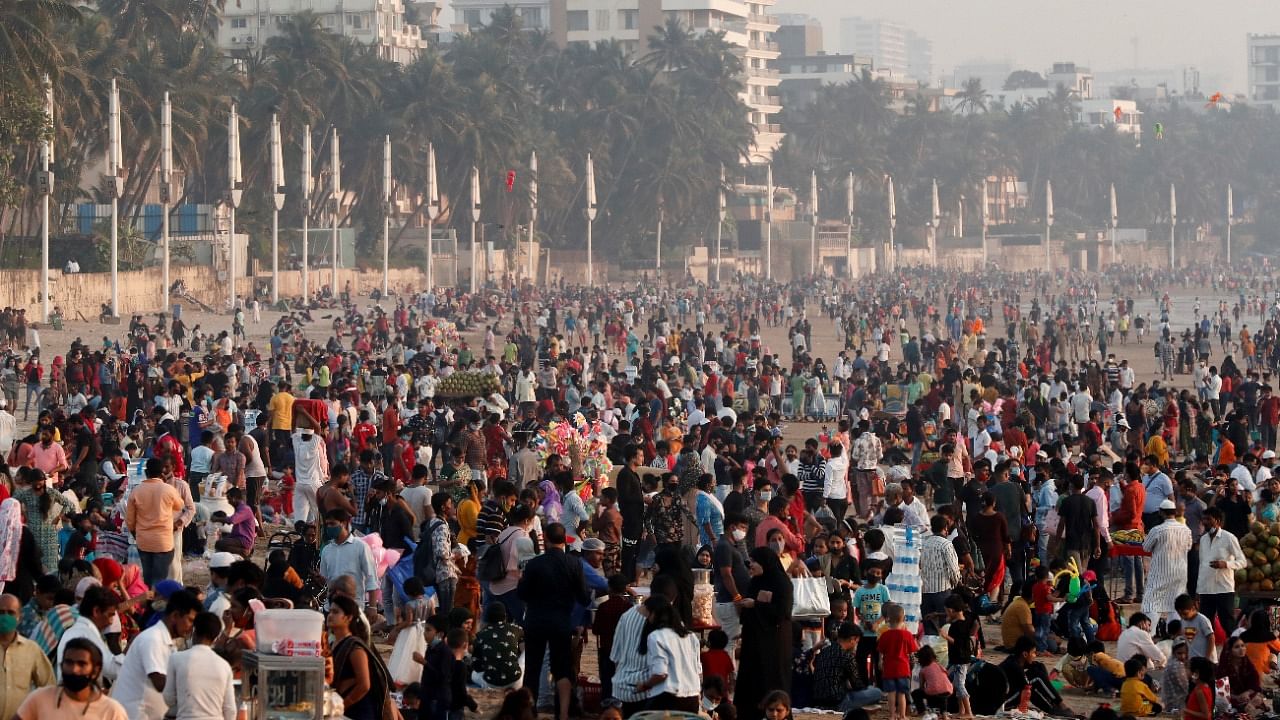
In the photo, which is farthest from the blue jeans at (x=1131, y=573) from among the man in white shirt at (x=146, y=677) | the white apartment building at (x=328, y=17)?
the white apartment building at (x=328, y=17)

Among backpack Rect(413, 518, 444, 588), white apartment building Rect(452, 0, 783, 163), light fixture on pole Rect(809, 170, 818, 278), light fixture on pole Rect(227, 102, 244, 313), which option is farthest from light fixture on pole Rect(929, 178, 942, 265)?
backpack Rect(413, 518, 444, 588)

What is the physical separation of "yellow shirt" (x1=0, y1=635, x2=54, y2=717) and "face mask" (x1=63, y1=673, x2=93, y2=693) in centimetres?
113

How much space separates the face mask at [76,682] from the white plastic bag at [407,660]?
143 inches

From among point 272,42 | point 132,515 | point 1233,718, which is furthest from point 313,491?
point 272,42

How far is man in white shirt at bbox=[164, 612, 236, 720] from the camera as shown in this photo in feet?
26.9

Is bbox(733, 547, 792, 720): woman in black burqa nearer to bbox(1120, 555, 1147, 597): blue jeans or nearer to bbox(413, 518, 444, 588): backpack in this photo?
bbox(413, 518, 444, 588): backpack

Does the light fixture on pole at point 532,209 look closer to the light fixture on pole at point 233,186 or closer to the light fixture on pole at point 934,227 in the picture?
the light fixture on pole at point 233,186

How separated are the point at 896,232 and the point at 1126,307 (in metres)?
66.2

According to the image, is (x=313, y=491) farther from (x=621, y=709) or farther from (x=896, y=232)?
(x=896, y=232)

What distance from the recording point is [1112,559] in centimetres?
1600

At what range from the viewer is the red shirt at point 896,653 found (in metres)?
11.2

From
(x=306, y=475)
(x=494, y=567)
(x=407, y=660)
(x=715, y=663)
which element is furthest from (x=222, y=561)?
(x=306, y=475)

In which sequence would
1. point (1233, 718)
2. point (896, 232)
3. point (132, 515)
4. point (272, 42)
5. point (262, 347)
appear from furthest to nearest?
point (896, 232) → point (272, 42) → point (262, 347) → point (132, 515) → point (1233, 718)

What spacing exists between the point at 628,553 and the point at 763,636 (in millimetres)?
4126
